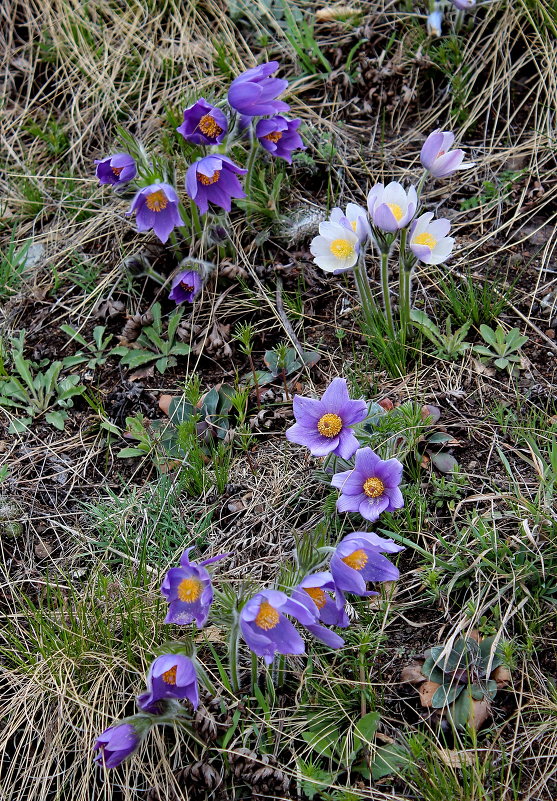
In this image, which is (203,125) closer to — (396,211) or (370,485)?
(396,211)

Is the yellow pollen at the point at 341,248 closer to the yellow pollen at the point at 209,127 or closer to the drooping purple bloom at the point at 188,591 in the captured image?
the yellow pollen at the point at 209,127

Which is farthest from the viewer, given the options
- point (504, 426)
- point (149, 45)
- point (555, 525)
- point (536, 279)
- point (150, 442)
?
point (149, 45)

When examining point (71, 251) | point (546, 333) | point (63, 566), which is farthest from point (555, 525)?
point (71, 251)

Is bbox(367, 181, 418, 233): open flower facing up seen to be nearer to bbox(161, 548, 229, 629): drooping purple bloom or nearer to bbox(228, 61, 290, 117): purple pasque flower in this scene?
bbox(228, 61, 290, 117): purple pasque flower

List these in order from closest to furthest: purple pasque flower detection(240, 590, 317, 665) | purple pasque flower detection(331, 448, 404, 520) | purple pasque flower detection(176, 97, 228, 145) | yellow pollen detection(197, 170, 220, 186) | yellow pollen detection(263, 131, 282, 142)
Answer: purple pasque flower detection(240, 590, 317, 665)
purple pasque flower detection(331, 448, 404, 520)
purple pasque flower detection(176, 97, 228, 145)
yellow pollen detection(197, 170, 220, 186)
yellow pollen detection(263, 131, 282, 142)

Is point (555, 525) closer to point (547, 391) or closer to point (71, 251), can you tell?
point (547, 391)

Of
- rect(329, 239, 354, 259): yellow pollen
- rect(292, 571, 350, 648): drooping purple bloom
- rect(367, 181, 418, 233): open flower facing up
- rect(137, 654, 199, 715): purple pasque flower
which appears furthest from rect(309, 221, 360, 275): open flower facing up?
rect(137, 654, 199, 715): purple pasque flower
